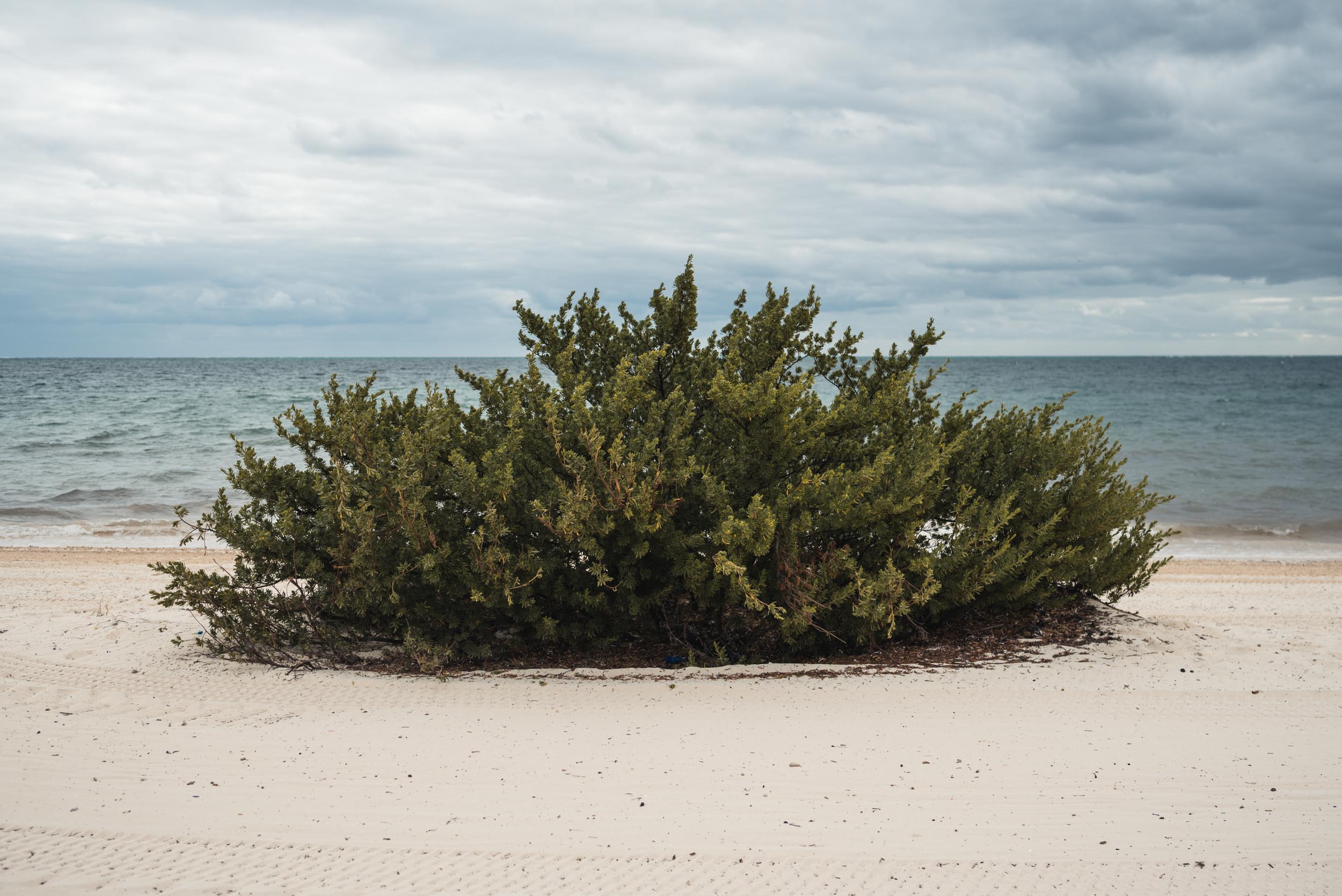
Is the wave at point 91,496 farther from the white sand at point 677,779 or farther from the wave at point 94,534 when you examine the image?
the white sand at point 677,779

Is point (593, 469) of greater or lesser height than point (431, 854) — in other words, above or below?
above

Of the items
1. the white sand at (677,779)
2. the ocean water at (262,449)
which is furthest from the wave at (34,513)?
the white sand at (677,779)

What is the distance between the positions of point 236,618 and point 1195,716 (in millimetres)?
6316

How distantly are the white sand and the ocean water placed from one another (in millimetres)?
8304

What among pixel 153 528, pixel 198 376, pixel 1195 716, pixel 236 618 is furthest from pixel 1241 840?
pixel 198 376

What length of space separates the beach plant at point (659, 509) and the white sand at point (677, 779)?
0.57 m

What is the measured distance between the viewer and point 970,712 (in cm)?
538

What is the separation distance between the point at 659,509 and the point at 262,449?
76.1 ft

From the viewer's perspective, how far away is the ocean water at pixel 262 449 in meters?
16.5

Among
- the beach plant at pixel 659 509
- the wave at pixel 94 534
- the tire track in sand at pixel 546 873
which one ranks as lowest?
the wave at pixel 94 534

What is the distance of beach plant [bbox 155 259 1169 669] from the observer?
578cm

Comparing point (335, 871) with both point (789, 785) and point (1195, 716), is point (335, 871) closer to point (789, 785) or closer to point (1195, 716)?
point (789, 785)

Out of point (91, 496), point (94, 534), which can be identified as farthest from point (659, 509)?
point (91, 496)

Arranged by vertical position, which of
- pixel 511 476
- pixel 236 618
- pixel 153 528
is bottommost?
pixel 153 528
